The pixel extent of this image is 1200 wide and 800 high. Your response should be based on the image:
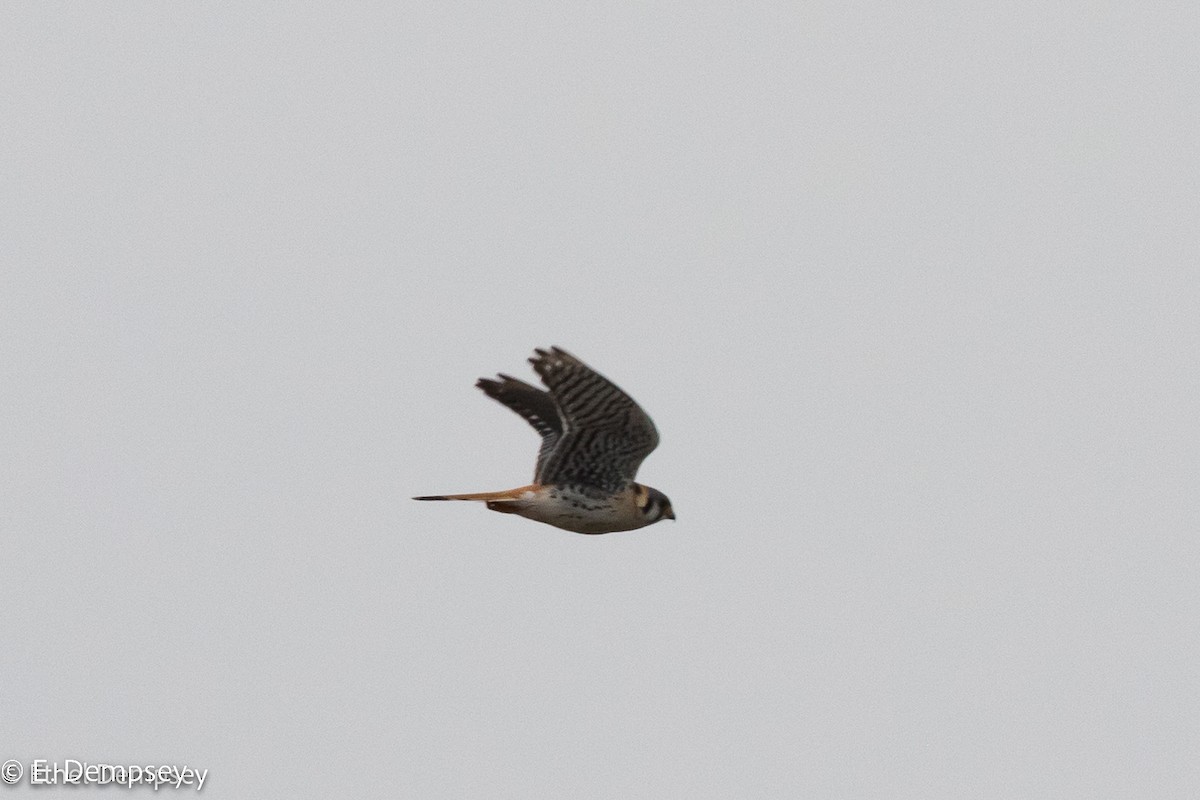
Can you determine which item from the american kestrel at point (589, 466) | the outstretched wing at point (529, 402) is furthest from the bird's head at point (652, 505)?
the outstretched wing at point (529, 402)

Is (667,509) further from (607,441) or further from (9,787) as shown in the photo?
(9,787)

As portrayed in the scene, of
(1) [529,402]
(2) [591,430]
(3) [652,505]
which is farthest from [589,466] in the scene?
(1) [529,402]

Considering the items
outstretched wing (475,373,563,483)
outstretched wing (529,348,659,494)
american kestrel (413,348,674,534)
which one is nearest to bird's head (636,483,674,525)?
american kestrel (413,348,674,534)

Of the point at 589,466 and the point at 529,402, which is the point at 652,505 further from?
the point at 529,402

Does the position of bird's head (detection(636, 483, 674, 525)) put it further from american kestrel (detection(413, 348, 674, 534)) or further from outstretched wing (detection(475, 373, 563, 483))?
outstretched wing (detection(475, 373, 563, 483))

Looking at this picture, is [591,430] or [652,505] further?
[652,505]

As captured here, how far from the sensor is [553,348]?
13.6 metres

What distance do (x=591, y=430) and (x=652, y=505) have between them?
4.35 feet

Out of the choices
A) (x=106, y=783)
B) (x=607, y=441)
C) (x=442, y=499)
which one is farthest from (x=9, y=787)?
(x=607, y=441)

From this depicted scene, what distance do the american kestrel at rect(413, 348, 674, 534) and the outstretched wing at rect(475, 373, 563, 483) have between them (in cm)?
26

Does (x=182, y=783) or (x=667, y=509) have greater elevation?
(x=667, y=509)

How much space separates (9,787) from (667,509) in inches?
221

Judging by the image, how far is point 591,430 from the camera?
14.8 meters

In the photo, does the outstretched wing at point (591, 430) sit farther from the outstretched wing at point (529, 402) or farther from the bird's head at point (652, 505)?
the outstretched wing at point (529, 402)
